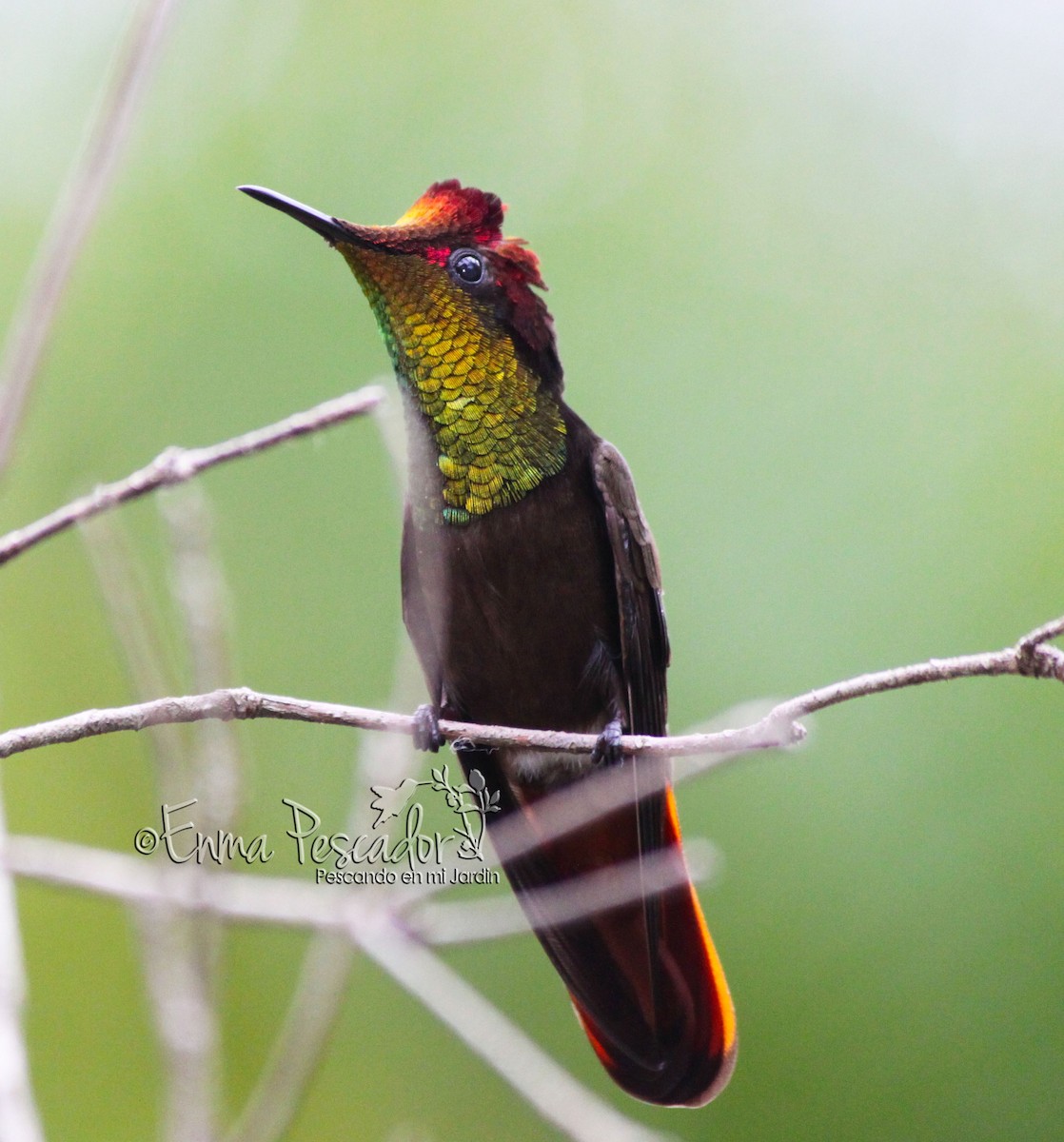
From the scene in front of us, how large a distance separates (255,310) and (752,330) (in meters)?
1.83

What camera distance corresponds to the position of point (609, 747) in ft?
7.20

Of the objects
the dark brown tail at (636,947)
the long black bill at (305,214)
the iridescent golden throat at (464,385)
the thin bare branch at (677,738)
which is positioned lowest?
the dark brown tail at (636,947)

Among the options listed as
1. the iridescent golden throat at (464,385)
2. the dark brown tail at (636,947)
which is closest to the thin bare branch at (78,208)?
the iridescent golden throat at (464,385)

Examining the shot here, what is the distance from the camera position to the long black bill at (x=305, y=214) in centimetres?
192

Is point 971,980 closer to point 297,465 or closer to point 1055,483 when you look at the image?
point 1055,483

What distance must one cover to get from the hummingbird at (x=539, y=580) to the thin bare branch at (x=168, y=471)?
17.1 inches

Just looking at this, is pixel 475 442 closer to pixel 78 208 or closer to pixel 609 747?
pixel 609 747

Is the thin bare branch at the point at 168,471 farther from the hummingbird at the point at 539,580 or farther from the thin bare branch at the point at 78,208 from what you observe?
the thin bare branch at the point at 78,208

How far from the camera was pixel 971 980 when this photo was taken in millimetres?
3781

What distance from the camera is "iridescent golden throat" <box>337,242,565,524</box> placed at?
7.75ft

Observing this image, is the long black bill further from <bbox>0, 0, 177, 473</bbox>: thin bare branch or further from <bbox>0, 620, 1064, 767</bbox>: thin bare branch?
<bbox>0, 620, 1064, 767</bbox>: thin bare branch

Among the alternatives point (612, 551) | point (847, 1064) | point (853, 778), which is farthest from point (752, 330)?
point (847, 1064)

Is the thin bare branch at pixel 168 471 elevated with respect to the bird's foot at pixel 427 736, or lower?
elevated

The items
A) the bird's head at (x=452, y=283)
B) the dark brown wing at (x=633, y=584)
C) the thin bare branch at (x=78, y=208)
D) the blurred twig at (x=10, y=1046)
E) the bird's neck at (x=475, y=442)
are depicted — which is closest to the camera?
the thin bare branch at (x=78, y=208)
